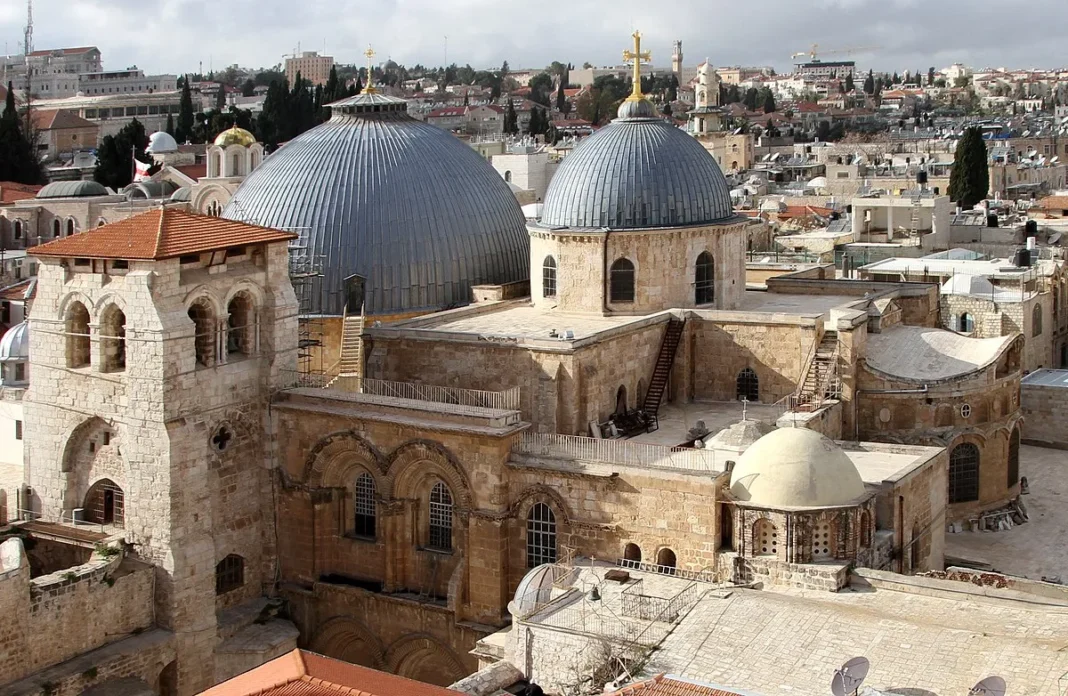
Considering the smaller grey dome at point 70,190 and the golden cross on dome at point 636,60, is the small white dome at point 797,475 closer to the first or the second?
the golden cross on dome at point 636,60

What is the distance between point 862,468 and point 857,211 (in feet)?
120

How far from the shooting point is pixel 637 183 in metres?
36.6

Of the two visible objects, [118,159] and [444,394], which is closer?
[444,394]

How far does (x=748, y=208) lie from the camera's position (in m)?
78.1

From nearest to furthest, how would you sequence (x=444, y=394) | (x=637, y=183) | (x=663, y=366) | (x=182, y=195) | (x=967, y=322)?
(x=444, y=394)
(x=663, y=366)
(x=637, y=183)
(x=967, y=322)
(x=182, y=195)

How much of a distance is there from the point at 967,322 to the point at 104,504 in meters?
29.7

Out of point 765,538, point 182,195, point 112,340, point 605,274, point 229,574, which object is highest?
point 182,195

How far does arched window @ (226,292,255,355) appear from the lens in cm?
3222

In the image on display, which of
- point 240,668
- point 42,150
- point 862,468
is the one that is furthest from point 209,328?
point 42,150

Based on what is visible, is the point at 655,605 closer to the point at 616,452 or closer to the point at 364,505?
the point at 616,452

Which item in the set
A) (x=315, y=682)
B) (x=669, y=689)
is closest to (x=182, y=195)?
(x=315, y=682)

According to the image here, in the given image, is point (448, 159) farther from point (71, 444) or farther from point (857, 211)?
point (857, 211)

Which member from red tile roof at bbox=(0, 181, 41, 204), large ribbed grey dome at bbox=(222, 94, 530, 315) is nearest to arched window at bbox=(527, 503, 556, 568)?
large ribbed grey dome at bbox=(222, 94, 530, 315)

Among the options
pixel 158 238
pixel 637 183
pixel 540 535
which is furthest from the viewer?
pixel 637 183
